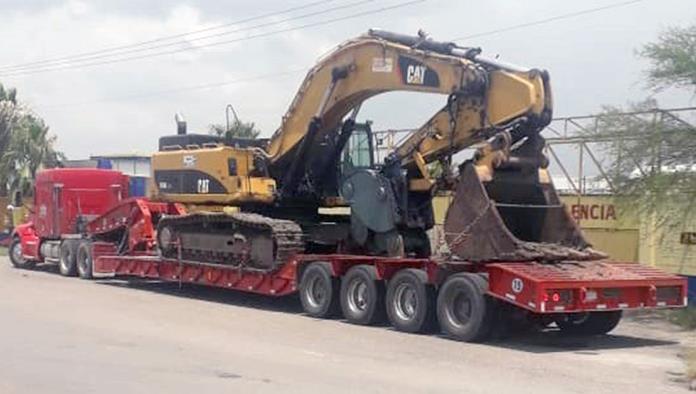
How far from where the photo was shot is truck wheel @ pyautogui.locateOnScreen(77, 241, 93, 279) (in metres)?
27.0

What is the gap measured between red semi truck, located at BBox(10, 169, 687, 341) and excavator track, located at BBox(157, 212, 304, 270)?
18cm

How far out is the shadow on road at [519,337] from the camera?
1594 centimetres

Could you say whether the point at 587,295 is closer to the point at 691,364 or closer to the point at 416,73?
the point at 691,364

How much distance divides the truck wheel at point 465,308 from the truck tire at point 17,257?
17.9 meters

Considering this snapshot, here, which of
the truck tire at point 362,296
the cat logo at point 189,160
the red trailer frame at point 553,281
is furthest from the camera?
the cat logo at point 189,160

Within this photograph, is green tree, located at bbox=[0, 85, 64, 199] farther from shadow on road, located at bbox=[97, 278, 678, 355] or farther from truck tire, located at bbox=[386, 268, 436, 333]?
truck tire, located at bbox=[386, 268, 436, 333]

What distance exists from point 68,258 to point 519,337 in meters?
14.8

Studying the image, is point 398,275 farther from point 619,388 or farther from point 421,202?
point 619,388

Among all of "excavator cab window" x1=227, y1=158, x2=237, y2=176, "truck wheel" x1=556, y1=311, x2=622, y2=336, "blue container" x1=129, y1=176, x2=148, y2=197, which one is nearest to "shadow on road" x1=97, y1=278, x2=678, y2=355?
"truck wheel" x1=556, y1=311, x2=622, y2=336

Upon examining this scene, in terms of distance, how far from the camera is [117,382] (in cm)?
1161

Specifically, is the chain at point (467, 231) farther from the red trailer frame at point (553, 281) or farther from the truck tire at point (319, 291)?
the truck tire at point (319, 291)

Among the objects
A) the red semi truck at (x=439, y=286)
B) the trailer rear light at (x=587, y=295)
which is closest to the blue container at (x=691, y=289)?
the red semi truck at (x=439, y=286)

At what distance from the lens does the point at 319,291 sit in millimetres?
19266

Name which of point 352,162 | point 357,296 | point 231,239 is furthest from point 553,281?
point 231,239
